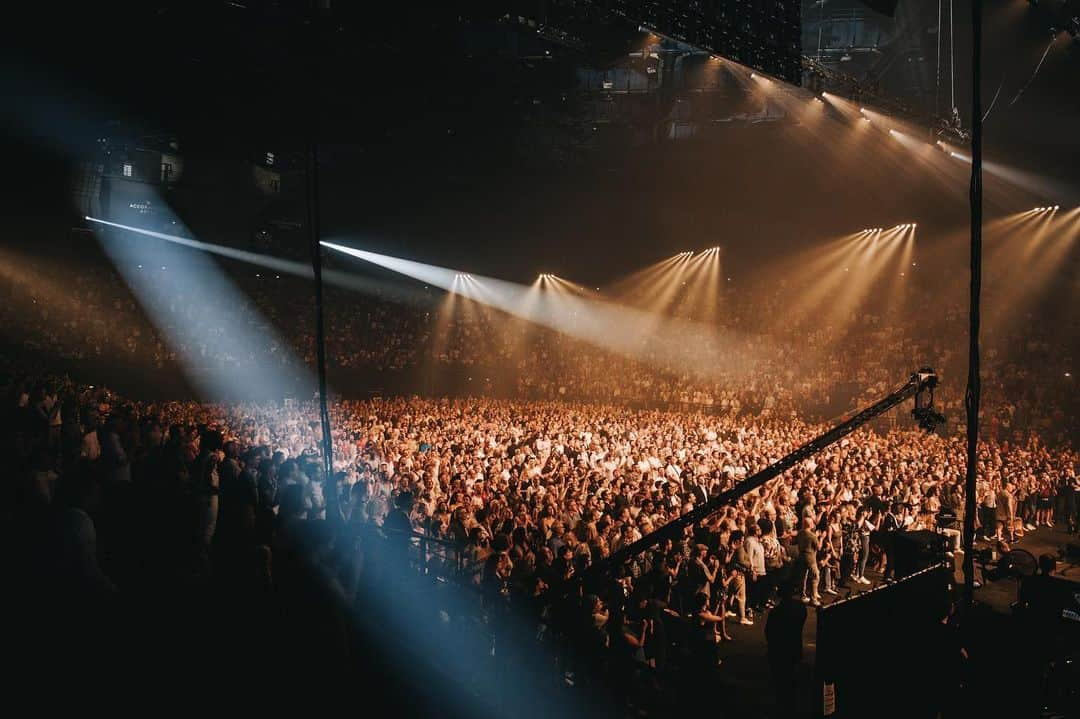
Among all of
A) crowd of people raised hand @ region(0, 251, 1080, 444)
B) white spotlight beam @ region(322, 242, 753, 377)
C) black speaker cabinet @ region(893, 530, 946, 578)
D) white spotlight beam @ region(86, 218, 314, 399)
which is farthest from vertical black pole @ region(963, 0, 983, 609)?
white spotlight beam @ region(322, 242, 753, 377)

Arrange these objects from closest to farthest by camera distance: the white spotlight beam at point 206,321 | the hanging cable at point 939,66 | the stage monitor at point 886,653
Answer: the stage monitor at point 886,653 < the hanging cable at point 939,66 < the white spotlight beam at point 206,321

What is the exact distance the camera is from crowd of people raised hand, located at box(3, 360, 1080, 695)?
15.3 feet

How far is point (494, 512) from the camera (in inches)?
334

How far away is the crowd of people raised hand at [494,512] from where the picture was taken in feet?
15.3

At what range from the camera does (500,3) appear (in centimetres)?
1352

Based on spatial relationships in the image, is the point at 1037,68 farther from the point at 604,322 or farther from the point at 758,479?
the point at 604,322

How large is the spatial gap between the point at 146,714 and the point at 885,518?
9.87m

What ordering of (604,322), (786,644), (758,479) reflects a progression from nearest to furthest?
(758,479) < (786,644) < (604,322)

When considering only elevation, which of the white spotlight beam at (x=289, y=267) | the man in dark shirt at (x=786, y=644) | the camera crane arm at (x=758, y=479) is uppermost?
the white spotlight beam at (x=289, y=267)

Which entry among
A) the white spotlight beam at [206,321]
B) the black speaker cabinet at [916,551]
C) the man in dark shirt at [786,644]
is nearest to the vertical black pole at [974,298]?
the man in dark shirt at [786,644]

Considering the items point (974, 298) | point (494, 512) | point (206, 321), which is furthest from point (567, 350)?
point (974, 298)

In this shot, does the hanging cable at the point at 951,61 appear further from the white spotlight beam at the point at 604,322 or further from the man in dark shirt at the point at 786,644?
the man in dark shirt at the point at 786,644

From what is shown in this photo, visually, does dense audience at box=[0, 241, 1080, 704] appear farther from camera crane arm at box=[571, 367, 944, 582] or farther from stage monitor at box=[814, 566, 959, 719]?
stage monitor at box=[814, 566, 959, 719]

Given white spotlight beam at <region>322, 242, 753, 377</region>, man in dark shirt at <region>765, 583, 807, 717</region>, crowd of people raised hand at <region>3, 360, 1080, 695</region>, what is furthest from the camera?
white spotlight beam at <region>322, 242, 753, 377</region>
